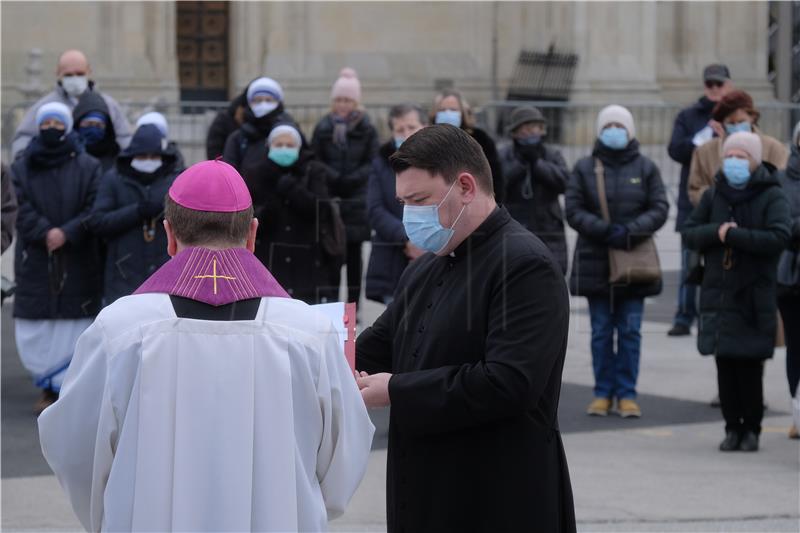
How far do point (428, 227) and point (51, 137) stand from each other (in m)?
5.89

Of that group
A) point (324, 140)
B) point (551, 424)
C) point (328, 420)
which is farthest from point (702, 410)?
point (328, 420)

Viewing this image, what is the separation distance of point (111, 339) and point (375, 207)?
5931 mm

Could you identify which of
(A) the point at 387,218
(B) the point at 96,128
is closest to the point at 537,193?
(A) the point at 387,218

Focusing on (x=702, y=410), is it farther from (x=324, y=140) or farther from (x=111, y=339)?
(x=111, y=339)

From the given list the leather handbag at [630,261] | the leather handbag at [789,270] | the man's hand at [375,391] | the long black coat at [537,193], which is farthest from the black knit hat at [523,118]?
the man's hand at [375,391]

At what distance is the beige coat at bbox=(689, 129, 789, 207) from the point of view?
32.4 ft

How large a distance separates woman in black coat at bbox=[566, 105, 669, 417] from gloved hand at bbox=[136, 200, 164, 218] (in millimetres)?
2539

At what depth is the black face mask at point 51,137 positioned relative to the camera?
9.70 meters

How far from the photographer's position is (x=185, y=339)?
3574mm

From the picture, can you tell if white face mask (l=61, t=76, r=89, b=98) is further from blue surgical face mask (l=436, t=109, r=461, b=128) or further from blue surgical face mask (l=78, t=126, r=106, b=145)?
blue surgical face mask (l=436, t=109, r=461, b=128)

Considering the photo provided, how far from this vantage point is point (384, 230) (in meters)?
9.30

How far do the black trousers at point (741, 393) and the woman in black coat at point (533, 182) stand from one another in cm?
171

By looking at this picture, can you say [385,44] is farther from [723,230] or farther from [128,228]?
[723,230]

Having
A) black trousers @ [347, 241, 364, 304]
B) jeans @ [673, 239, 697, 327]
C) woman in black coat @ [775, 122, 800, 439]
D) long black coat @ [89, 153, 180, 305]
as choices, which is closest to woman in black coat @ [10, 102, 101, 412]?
long black coat @ [89, 153, 180, 305]
